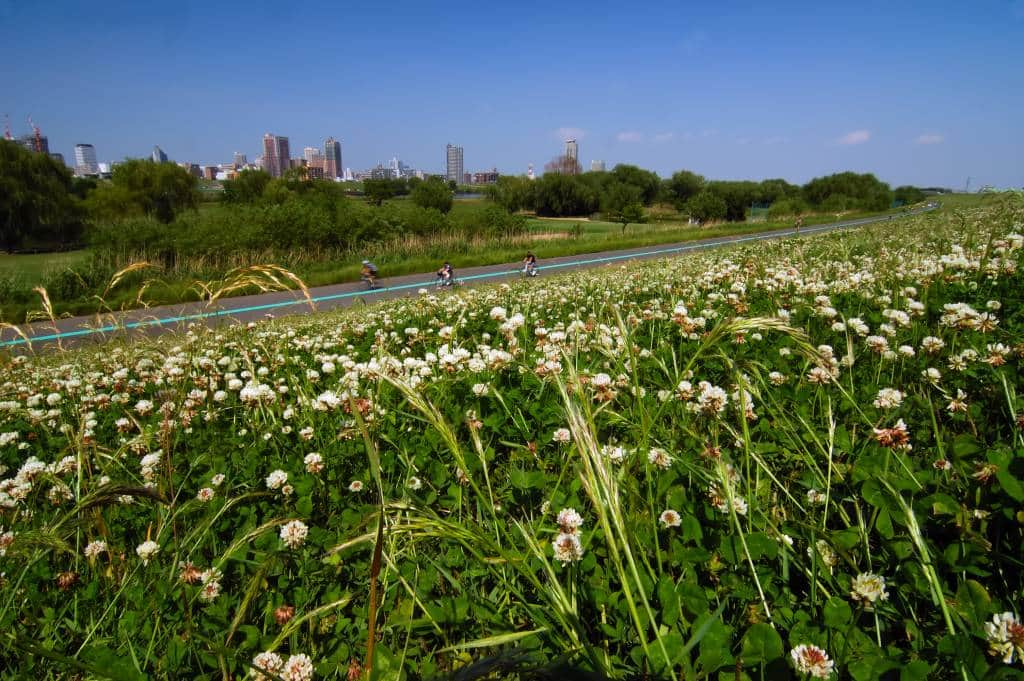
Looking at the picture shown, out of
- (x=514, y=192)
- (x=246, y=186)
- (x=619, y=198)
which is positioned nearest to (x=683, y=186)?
(x=619, y=198)

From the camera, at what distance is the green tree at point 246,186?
7069cm

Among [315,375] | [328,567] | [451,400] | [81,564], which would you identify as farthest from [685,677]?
[315,375]

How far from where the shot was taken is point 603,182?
97.1 m

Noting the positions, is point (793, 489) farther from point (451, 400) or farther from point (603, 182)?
point (603, 182)

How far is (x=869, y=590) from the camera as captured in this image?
129cm

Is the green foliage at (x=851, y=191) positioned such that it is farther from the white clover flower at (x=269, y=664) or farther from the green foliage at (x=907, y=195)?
the white clover flower at (x=269, y=664)

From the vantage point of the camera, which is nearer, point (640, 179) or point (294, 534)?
point (294, 534)

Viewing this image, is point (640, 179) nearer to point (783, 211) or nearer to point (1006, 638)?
point (783, 211)

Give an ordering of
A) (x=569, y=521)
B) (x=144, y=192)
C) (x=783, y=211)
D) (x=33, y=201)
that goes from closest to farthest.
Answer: (x=569, y=521)
(x=33, y=201)
(x=144, y=192)
(x=783, y=211)

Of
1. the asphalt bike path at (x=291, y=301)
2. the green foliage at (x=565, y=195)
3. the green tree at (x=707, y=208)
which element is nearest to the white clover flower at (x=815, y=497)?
the asphalt bike path at (x=291, y=301)

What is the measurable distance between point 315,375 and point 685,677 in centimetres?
305

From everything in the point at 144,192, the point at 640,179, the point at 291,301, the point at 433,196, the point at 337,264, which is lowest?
the point at 291,301

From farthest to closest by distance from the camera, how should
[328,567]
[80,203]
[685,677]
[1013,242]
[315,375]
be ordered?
[80,203]
[1013,242]
[315,375]
[328,567]
[685,677]

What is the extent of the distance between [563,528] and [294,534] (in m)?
1.00
